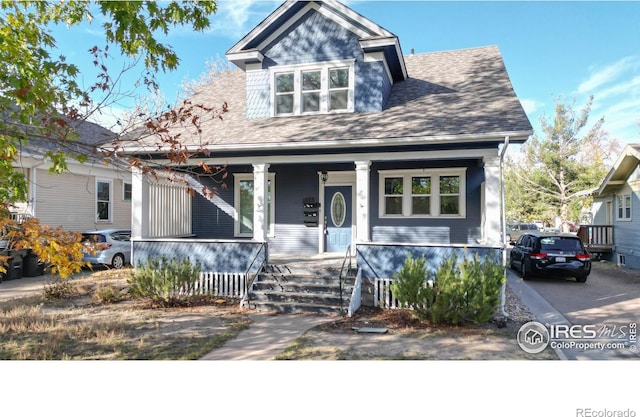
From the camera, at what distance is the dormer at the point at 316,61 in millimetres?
10844

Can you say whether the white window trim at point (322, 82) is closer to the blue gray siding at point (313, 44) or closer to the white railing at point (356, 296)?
the blue gray siding at point (313, 44)

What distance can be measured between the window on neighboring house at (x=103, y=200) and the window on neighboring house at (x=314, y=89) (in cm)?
1088

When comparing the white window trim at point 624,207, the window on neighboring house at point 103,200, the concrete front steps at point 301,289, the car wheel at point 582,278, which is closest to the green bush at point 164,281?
the concrete front steps at point 301,289

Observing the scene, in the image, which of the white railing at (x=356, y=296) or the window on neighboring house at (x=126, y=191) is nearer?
the white railing at (x=356, y=296)

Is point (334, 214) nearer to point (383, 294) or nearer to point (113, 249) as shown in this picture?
point (383, 294)

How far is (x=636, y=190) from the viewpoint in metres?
16.0

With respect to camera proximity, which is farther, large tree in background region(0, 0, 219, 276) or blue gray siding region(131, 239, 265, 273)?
blue gray siding region(131, 239, 265, 273)

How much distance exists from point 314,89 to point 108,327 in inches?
307

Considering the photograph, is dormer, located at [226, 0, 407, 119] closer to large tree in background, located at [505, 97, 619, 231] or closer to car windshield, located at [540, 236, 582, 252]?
car windshield, located at [540, 236, 582, 252]

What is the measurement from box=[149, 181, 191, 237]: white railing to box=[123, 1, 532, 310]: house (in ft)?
0.15

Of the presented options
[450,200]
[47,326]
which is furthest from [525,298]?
[47,326]

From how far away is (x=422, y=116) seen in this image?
9969 millimetres

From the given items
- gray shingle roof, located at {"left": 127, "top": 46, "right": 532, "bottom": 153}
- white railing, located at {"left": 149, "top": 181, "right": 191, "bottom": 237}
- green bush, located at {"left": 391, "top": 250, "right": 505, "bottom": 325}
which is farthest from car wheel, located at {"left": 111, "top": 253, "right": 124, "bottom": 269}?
green bush, located at {"left": 391, "top": 250, "right": 505, "bottom": 325}

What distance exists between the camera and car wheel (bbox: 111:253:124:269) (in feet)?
47.2
